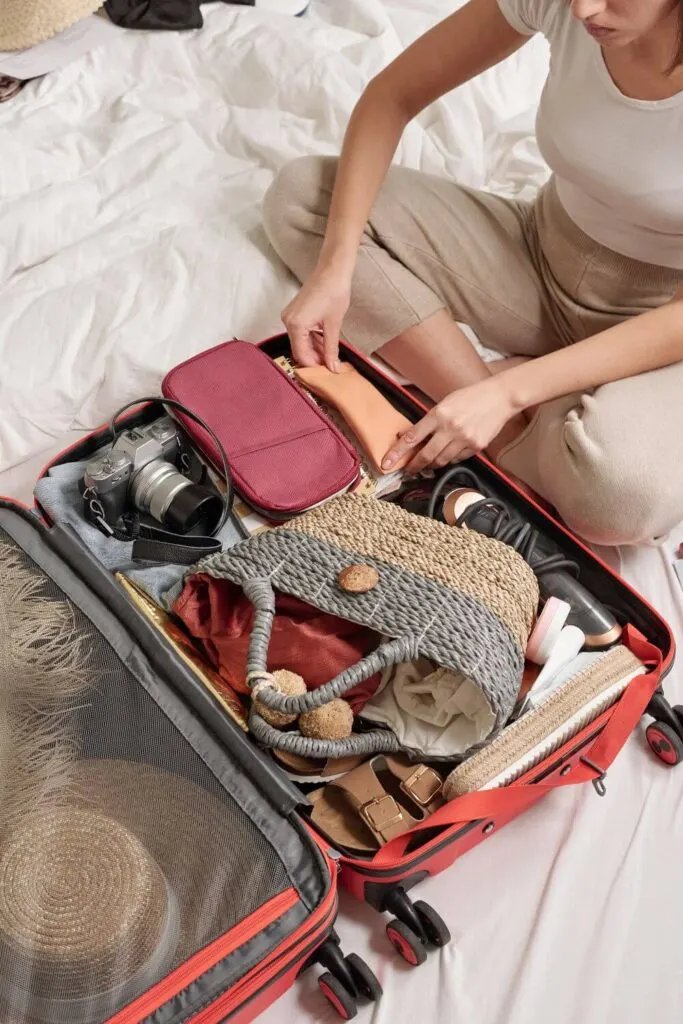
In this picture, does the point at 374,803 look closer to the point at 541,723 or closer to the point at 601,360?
the point at 541,723

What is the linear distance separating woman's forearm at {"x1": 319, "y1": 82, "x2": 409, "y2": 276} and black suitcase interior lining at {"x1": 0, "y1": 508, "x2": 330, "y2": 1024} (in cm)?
53

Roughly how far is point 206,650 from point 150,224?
0.67m

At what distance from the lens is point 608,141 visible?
95 cm

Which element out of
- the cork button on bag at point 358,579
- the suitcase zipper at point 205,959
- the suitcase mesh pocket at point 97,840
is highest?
the cork button on bag at point 358,579

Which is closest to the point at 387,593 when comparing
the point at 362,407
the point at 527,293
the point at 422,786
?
the point at 422,786

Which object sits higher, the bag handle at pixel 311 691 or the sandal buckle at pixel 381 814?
the bag handle at pixel 311 691

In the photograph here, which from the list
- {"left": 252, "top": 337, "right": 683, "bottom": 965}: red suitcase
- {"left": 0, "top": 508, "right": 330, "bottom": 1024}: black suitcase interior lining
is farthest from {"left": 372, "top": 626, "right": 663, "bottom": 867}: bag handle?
{"left": 0, "top": 508, "right": 330, "bottom": 1024}: black suitcase interior lining

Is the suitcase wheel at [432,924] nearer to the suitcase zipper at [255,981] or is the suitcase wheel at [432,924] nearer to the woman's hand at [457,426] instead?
the suitcase zipper at [255,981]

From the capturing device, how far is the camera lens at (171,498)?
90 centimetres

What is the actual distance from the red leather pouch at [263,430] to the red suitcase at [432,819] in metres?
0.19

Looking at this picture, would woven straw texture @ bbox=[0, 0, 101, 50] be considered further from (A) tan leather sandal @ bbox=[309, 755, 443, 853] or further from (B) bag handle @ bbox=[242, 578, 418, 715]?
(A) tan leather sandal @ bbox=[309, 755, 443, 853]

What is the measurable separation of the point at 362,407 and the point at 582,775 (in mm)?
445

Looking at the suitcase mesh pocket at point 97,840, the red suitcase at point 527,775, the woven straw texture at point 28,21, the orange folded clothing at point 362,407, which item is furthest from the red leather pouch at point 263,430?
the woven straw texture at point 28,21

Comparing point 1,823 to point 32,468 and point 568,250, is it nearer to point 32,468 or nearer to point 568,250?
point 32,468
